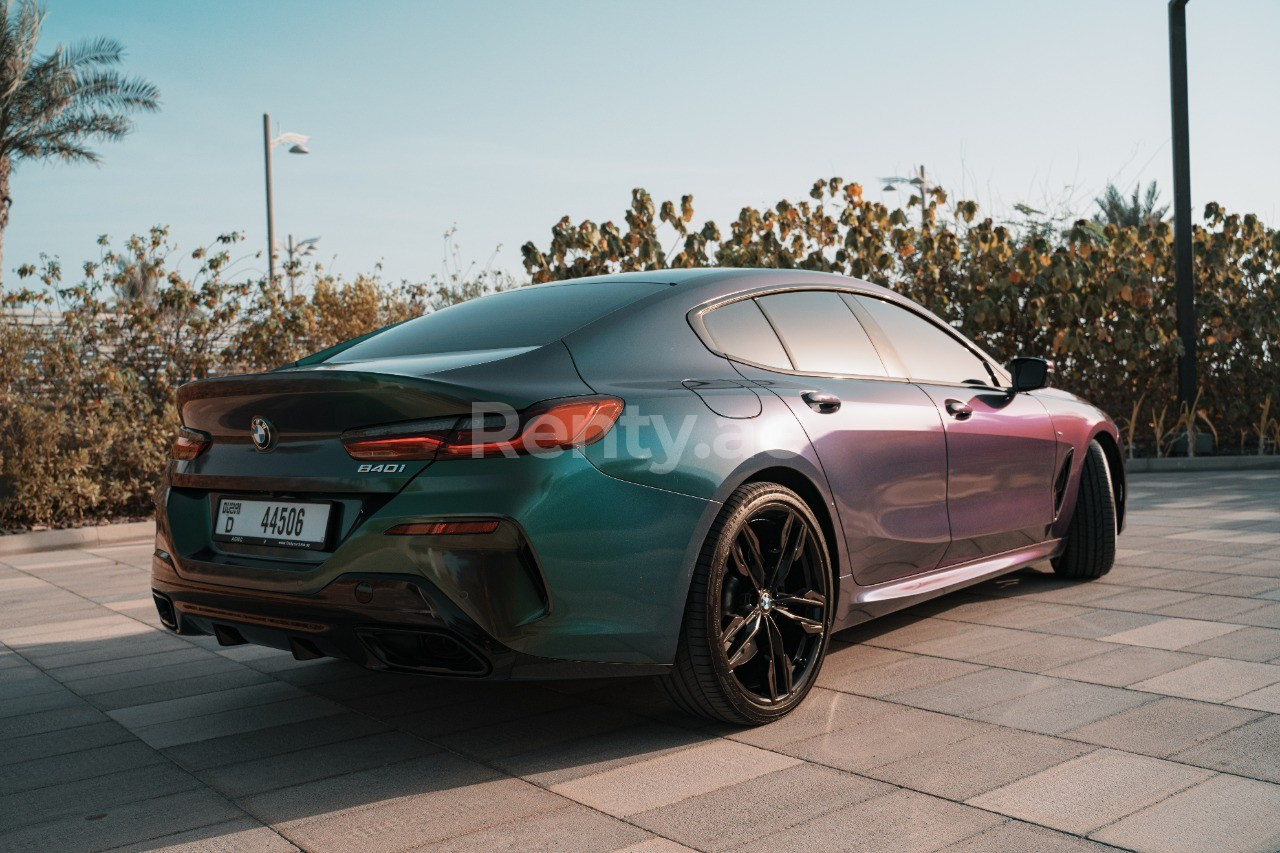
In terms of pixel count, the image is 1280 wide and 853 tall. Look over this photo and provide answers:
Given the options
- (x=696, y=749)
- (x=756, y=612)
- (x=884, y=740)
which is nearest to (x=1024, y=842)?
(x=884, y=740)

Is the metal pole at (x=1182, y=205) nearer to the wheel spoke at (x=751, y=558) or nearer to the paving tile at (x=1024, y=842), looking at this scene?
Answer: the wheel spoke at (x=751, y=558)

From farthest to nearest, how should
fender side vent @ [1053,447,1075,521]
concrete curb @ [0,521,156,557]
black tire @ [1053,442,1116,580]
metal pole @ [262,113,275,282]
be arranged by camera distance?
metal pole @ [262,113,275,282]
concrete curb @ [0,521,156,557]
black tire @ [1053,442,1116,580]
fender side vent @ [1053,447,1075,521]

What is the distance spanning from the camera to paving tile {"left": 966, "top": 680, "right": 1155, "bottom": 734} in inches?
140

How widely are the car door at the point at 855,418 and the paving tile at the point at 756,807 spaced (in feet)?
3.60

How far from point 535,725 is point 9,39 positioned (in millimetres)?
23788

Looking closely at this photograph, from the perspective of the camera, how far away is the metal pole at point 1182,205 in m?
12.5

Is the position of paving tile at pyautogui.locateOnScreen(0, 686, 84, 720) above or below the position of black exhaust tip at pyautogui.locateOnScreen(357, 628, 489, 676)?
below

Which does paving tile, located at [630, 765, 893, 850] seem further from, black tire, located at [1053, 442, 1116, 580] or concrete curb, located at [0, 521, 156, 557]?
concrete curb, located at [0, 521, 156, 557]

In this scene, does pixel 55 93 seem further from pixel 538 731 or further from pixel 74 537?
pixel 538 731

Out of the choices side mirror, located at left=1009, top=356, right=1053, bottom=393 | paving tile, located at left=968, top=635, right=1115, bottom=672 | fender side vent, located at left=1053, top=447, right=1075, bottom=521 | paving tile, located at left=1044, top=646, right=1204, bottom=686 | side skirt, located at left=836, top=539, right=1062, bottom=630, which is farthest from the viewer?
fender side vent, located at left=1053, top=447, right=1075, bottom=521

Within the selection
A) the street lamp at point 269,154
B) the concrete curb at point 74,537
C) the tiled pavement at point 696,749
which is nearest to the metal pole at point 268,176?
the street lamp at point 269,154

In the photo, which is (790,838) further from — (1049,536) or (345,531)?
(1049,536)

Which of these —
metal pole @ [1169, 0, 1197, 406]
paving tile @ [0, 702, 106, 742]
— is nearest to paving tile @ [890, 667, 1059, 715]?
paving tile @ [0, 702, 106, 742]

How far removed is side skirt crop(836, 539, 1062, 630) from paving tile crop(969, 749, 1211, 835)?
1072mm
